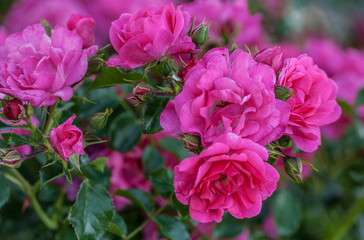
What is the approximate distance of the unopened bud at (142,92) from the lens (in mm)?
393

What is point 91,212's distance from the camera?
0.43 metres

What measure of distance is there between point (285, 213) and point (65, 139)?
0.46 meters

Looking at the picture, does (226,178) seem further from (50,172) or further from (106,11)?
(106,11)

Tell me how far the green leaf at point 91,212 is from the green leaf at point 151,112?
83 millimetres

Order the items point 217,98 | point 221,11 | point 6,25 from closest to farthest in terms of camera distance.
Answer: point 217,98, point 221,11, point 6,25

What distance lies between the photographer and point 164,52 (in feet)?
1.33

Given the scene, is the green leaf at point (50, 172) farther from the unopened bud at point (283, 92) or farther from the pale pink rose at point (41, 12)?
the pale pink rose at point (41, 12)

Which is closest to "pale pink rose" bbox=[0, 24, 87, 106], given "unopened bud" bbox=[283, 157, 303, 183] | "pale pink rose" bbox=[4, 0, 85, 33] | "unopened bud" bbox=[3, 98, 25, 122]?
"unopened bud" bbox=[3, 98, 25, 122]

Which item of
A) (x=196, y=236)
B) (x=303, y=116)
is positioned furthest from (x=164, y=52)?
(x=196, y=236)

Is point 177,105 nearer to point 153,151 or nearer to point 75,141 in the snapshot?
point 75,141

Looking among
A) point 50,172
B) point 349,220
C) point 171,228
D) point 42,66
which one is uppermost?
point 42,66

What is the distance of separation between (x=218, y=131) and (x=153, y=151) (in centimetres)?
25

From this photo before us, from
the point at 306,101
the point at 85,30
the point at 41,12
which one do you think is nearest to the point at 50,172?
the point at 85,30

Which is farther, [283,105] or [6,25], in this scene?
[6,25]
